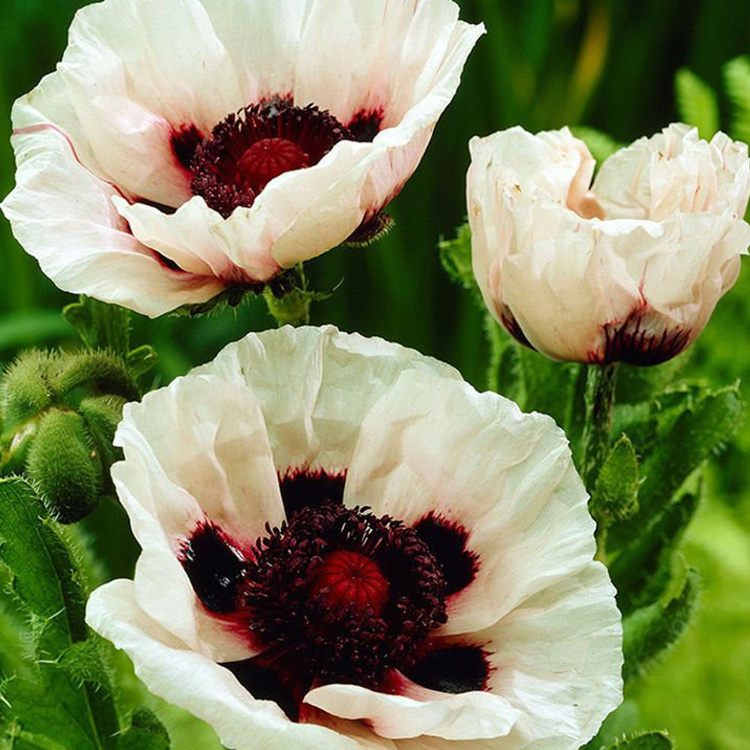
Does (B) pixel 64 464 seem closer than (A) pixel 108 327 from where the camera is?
Yes

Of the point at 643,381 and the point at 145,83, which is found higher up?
the point at 145,83

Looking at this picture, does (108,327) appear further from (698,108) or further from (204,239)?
(698,108)

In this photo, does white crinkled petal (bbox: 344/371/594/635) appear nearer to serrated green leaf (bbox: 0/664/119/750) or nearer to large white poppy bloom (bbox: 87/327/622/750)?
large white poppy bloom (bbox: 87/327/622/750)

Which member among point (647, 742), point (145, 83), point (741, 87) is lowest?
point (741, 87)

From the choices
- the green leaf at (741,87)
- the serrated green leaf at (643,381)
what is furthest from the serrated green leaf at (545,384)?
the green leaf at (741,87)

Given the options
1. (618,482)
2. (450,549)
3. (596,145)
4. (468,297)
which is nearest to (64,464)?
(450,549)

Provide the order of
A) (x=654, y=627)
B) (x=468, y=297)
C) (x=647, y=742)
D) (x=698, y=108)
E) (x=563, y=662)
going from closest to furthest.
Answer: (x=563, y=662), (x=647, y=742), (x=654, y=627), (x=698, y=108), (x=468, y=297)

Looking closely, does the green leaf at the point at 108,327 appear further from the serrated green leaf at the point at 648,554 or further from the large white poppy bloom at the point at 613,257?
the serrated green leaf at the point at 648,554

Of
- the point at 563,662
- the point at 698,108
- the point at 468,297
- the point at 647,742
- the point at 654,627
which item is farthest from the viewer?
the point at 468,297
